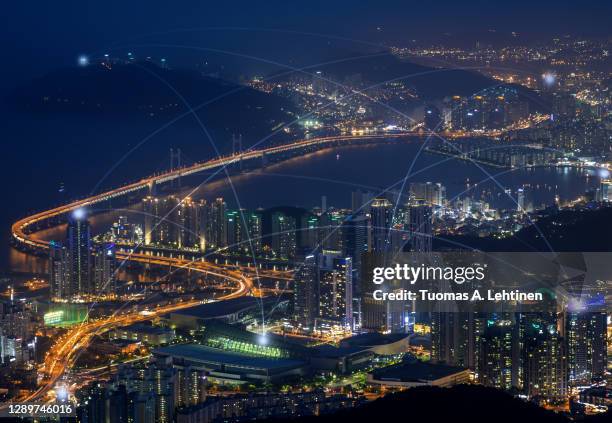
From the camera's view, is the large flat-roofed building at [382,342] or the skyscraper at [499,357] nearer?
the skyscraper at [499,357]

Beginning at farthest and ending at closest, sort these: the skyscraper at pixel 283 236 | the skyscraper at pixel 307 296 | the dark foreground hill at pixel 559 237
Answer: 1. the skyscraper at pixel 283 236
2. the dark foreground hill at pixel 559 237
3. the skyscraper at pixel 307 296

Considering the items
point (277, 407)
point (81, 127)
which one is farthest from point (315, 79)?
point (277, 407)

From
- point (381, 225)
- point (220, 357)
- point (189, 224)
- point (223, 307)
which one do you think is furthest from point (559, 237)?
point (189, 224)

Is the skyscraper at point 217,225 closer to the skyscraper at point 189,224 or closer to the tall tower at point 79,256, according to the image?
the skyscraper at point 189,224

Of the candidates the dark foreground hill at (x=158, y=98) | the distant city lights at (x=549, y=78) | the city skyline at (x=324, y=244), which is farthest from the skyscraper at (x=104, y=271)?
the dark foreground hill at (x=158, y=98)

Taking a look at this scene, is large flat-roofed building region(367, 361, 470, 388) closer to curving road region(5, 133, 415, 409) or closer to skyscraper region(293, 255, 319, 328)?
skyscraper region(293, 255, 319, 328)

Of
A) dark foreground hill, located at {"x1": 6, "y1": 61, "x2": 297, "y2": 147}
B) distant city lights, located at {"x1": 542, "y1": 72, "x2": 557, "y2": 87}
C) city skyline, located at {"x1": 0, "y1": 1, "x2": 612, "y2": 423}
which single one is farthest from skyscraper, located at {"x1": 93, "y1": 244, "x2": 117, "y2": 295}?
dark foreground hill, located at {"x1": 6, "y1": 61, "x2": 297, "y2": 147}
